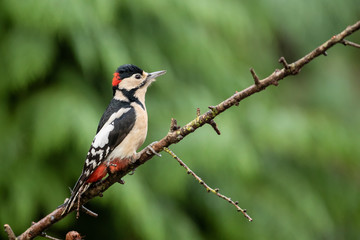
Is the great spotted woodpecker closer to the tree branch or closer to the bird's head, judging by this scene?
the bird's head

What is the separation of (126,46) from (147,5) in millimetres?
425

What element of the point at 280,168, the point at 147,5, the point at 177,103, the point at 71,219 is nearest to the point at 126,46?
the point at 147,5

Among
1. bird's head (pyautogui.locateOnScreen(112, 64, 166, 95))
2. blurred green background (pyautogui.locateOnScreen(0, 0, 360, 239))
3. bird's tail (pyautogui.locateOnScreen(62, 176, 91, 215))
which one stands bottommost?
blurred green background (pyautogui.locateOnScreen(0, 0, 360, 239))

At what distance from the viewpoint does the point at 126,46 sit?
16.2ft

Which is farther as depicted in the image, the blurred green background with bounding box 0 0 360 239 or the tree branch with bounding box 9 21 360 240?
the blurred green background with bounding box 0 0 360 239

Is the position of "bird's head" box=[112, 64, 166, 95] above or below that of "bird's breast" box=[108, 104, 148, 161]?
above

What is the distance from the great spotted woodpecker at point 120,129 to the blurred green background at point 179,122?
1186 millimetres

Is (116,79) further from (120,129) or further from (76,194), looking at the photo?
(76,194)

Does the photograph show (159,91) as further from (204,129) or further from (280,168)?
(280,168)

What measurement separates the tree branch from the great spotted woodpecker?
0.27m

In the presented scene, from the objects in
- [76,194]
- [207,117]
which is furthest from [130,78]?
[207,117]

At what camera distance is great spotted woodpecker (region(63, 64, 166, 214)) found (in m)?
2.69

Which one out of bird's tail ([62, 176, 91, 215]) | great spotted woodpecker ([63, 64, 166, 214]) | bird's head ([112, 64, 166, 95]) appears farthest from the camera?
bird's head ([112, 64, 166, 95])

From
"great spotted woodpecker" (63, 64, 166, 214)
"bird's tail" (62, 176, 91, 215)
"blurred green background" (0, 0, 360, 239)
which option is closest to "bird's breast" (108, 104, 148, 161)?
"great spotted woodpecker" (63, 64, 166, 214)
